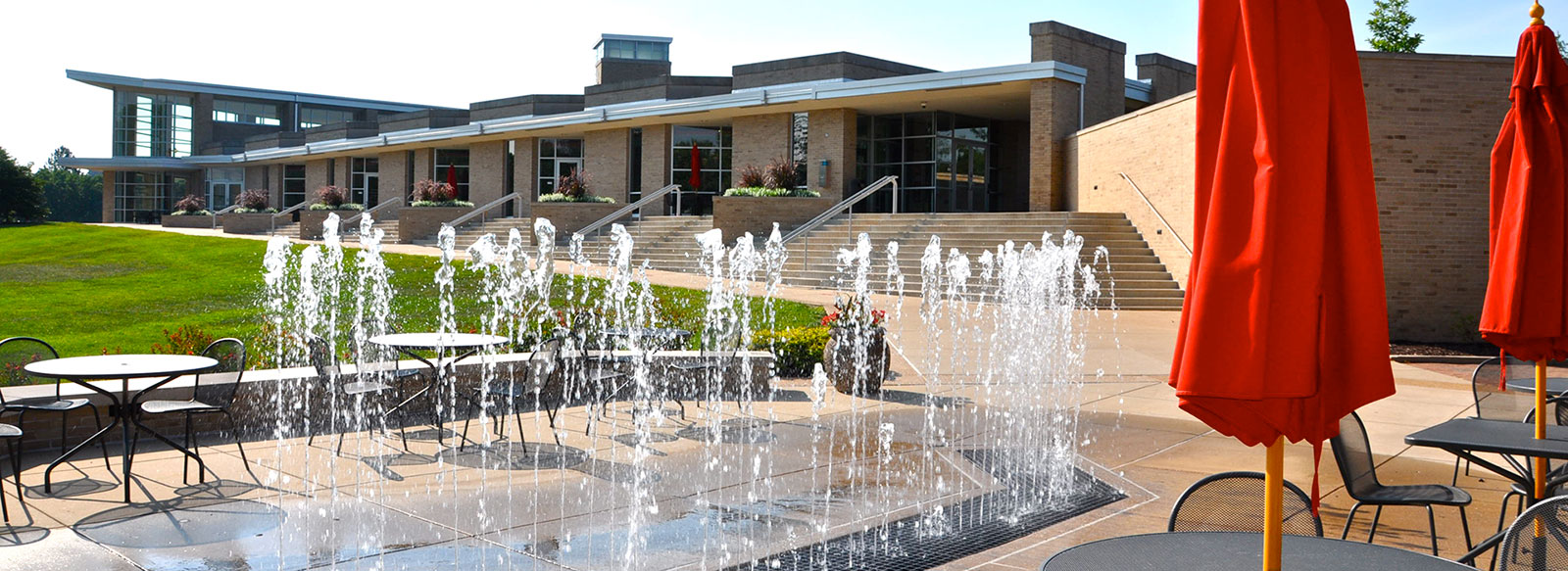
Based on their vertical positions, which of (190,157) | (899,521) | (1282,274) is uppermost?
(190,157)

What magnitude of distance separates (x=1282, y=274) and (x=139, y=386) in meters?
7.62

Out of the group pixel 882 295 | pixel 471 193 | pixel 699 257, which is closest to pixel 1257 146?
pixel 882 295

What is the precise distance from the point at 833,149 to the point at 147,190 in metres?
44.7

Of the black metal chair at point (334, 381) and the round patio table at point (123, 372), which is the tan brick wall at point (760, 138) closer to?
the black metal chair at point (334, 381)

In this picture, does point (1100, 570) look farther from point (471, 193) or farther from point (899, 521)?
point (471, 193)

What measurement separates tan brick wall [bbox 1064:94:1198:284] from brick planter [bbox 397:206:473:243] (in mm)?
19561

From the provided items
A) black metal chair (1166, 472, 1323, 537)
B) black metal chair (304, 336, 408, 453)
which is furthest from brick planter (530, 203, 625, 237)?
black metal chair (1166, 472, 1323, 537)

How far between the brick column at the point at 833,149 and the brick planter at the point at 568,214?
20.7 ft

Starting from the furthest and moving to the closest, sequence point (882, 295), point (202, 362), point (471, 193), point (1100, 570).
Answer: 1. point (471, 193)
2. point (882, 295)
3. point (202, 362)
4. point (1100, 570)

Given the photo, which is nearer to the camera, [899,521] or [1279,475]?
[1279,475]

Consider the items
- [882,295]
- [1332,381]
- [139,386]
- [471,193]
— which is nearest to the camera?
[1332,381]

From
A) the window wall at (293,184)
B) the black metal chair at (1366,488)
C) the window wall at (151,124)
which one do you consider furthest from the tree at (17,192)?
the black metal chair at (1366,488)

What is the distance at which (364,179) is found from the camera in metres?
47.8

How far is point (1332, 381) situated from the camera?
2.74 metres
